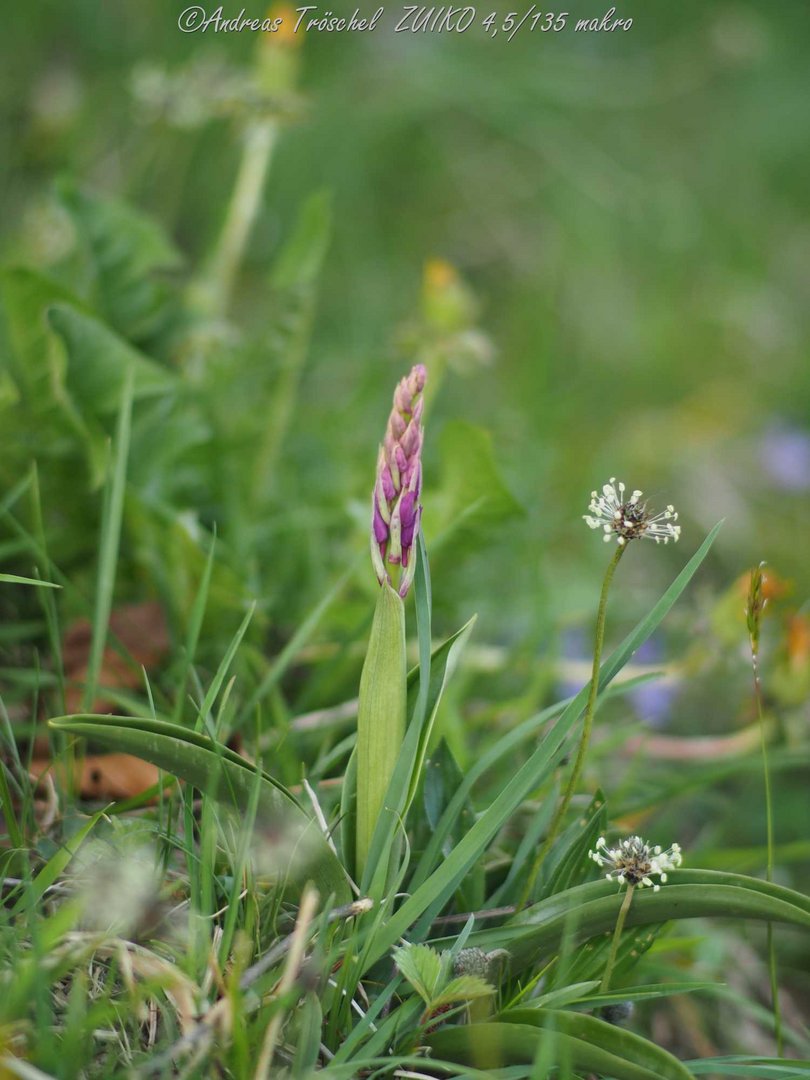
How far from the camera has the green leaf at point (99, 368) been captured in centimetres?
150

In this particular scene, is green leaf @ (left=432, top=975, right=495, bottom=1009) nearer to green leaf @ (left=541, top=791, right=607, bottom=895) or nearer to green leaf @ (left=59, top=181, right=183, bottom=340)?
green leaf @ (left=541, top=791, right=607, bottom=895)

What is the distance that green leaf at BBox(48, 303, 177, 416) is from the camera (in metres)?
1.50

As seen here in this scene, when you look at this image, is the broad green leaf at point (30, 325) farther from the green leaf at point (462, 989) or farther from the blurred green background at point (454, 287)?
the green leaf at point (462, 989)

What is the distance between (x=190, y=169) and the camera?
3.13 m

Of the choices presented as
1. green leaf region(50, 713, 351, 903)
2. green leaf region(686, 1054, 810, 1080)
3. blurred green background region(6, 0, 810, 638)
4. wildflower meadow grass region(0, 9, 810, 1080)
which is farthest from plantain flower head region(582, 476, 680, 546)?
blurred green background region(6, 0, 810, 638)

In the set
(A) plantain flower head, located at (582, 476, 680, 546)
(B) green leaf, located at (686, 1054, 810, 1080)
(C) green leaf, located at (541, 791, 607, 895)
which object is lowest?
(B) green leaf, located at (686, 1054, 810, 1080)

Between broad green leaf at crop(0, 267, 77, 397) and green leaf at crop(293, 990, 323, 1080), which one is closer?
green leaf at crop(293, 990, 323, 1080)

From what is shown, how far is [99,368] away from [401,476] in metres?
0.81

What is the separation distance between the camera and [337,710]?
143 cm

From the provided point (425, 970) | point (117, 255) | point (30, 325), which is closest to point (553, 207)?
point (117, 255)

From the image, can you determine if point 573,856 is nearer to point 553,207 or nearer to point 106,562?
point 106,562

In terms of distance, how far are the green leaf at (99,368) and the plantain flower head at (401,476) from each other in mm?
709

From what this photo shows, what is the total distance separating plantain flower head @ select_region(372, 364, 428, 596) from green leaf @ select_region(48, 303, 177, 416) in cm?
71

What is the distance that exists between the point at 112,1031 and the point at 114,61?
10.4ft
